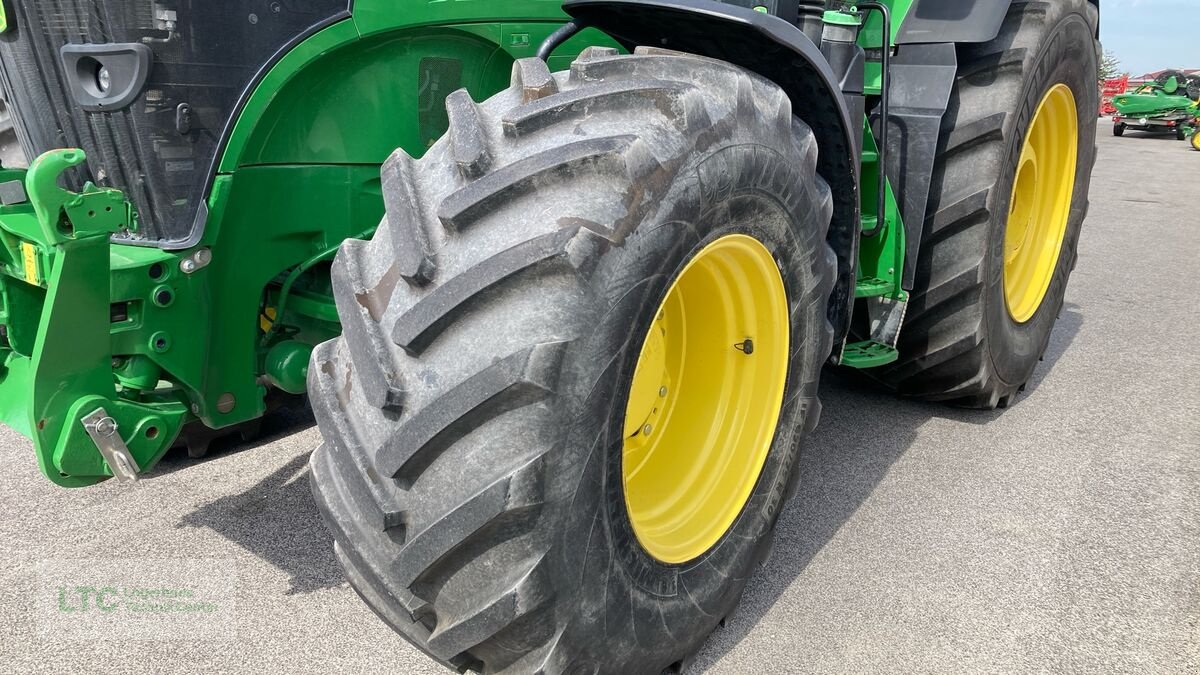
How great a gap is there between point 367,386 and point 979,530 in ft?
6.50

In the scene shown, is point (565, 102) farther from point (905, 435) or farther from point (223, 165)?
point (905, 435)

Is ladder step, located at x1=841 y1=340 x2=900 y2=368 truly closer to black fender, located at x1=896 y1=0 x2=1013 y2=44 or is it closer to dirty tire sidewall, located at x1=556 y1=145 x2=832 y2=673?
dirty tire sidewall, located at x1=556 y1=145 x2=832 y2=673

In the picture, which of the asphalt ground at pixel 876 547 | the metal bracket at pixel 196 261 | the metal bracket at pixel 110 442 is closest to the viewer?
the metal bracket at pixel 110 442

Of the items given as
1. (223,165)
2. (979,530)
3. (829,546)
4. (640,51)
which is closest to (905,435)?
(979,530)

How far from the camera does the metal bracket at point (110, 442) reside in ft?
6.25

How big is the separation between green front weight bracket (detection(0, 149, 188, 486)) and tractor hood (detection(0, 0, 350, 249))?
4.7 inches

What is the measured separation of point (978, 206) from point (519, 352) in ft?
6.77

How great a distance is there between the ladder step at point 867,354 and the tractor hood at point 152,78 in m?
1.71

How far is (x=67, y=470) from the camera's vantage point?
6.27ft

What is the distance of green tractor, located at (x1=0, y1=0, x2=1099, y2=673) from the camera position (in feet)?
4.96

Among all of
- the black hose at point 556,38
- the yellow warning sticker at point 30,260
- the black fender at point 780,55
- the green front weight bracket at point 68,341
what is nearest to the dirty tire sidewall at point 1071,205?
the black fender at point 780,55

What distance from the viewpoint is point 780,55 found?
212 centimetres

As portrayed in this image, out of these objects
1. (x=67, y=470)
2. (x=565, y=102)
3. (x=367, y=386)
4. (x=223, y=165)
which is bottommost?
(x=67, y=470)

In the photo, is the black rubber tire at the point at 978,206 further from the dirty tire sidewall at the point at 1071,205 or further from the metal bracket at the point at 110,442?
the metal bracket at the point at 110,442
